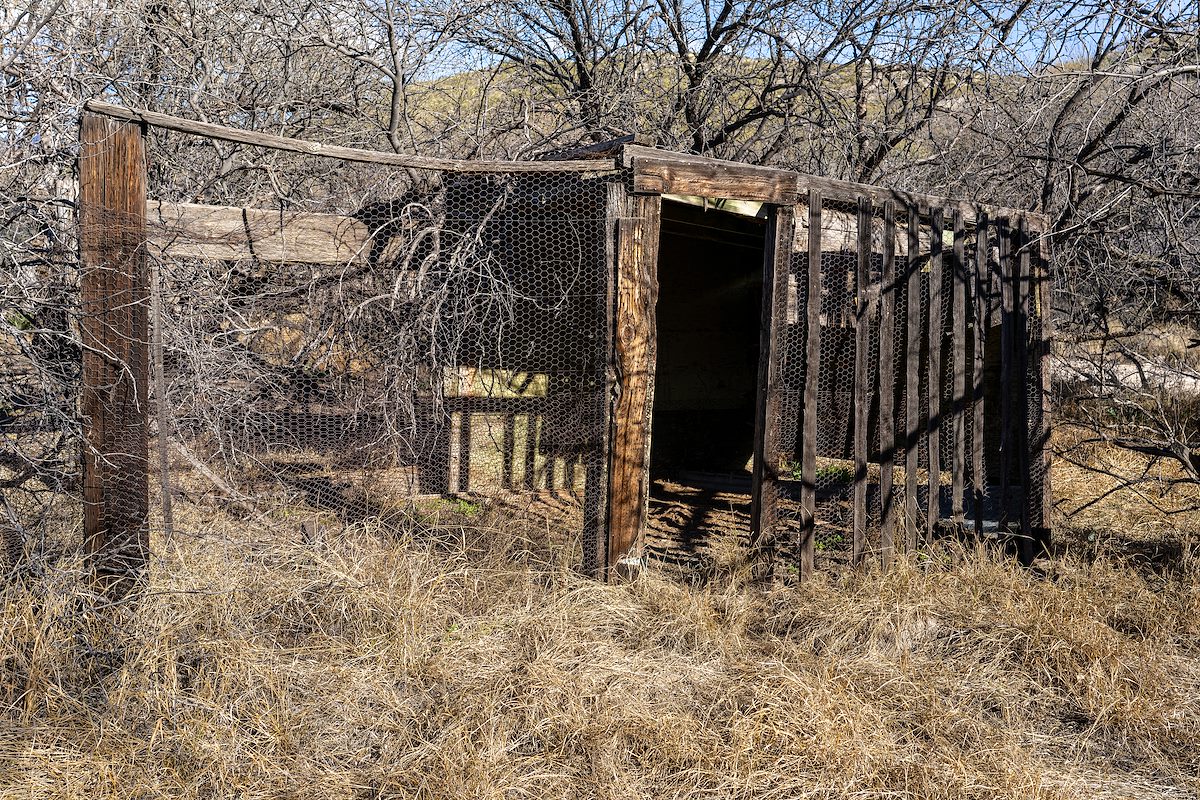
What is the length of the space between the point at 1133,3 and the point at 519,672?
5001mm

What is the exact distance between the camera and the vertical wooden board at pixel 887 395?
5180mm

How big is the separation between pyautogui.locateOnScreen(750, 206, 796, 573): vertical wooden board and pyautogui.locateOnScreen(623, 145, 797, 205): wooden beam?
0.40 ft

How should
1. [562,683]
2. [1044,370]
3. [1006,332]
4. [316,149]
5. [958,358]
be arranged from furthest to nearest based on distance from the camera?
[1044,370]
[1006,332]
[958,358]
[316,149]
[562,683]

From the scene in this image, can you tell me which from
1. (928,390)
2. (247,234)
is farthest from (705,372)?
(247,234)

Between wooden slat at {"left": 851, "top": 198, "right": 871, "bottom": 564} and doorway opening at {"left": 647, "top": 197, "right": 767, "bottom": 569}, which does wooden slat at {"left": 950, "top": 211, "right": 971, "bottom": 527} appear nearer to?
wooden slat at {"left": 851, "top": 198, "right": 871, "bottom": 564}

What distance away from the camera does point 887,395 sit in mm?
5195

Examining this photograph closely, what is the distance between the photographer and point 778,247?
4996 millimetres

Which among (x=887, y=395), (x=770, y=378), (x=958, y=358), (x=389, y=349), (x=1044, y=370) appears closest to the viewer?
(x=770, y=378)

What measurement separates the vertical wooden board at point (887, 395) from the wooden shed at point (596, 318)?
13 millimetres

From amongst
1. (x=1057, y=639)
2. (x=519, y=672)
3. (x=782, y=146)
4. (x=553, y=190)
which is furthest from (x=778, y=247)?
(x=782, y=146)

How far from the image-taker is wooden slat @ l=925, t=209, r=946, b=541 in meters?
5.24

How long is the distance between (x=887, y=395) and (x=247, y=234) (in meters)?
3.66

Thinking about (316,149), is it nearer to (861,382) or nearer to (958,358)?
(861,382)

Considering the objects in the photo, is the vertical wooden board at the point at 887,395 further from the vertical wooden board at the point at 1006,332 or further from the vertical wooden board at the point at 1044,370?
the vertical wooden board at the point at 1044,370
